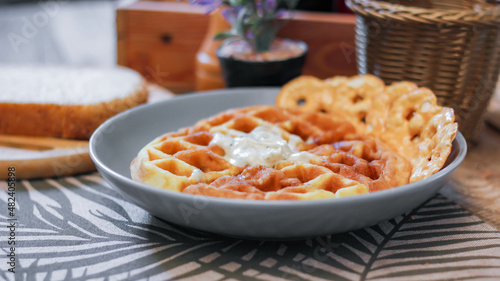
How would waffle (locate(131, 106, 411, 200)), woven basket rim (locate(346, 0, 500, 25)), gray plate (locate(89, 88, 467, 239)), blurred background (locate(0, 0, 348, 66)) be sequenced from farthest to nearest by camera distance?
blurred background (locate(0, 0, 348, 66)) → woven basket rim (locate(346, 0, 500, 25)) → waffle (locate(131, 106, 411, 200)) → gray plate (locate(89, 88, 467, 239))

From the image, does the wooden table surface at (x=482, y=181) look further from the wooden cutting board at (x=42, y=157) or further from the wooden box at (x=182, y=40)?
the wooden cutting board at (x=42, y=157)

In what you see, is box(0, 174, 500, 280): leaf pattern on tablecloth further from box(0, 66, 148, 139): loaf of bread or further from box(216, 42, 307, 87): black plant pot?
box(216, 42, 307, 87): black plant pot

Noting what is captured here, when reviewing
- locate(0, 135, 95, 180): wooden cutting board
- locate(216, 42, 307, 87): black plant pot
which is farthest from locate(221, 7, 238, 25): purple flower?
locate(0, 135, 95, 180): wooden cutting board

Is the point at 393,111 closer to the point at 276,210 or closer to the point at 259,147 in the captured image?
the point at 259,147

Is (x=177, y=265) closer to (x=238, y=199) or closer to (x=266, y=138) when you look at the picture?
(x=238, y=199)

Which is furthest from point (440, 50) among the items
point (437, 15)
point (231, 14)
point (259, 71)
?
point (231, 14)

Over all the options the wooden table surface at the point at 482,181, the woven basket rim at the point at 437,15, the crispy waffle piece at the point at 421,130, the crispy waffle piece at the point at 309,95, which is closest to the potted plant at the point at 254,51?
the crispy waffle piece at the point at 309,95
